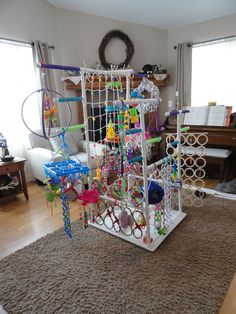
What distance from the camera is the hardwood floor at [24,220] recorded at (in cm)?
206

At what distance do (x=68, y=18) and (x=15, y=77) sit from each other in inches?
51.5

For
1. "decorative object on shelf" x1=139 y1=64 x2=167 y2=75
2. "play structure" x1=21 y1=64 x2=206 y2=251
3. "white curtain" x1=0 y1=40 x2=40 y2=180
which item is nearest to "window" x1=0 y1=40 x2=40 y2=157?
"white curtain" x1=0 y1=40 x2=40 y2=180

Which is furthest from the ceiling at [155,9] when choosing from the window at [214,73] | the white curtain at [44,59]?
the white curtain at [44,59]

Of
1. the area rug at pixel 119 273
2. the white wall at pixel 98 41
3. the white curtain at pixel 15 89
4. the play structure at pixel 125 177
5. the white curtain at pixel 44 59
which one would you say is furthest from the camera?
the white wall at pixel 98 41

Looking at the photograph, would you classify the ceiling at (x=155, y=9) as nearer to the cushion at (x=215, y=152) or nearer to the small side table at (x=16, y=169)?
the cushion at (x=215, y=152)

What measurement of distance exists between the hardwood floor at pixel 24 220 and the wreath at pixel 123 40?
245 centimetres

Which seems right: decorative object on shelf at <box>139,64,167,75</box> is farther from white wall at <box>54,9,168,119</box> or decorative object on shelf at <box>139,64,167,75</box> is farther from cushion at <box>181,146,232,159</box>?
cushion at <box>181,146,232,159</box>

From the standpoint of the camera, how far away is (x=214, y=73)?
12.7 ft

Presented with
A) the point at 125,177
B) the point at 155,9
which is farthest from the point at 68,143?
the point at 155,9

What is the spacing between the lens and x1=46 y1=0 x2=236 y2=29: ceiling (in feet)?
10.6

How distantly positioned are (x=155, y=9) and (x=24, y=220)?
3.43 metres

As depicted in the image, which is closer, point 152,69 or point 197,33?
point 197,33

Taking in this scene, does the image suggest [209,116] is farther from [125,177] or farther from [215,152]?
[125,177]

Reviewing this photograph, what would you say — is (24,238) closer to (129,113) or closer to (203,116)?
(129,113)
